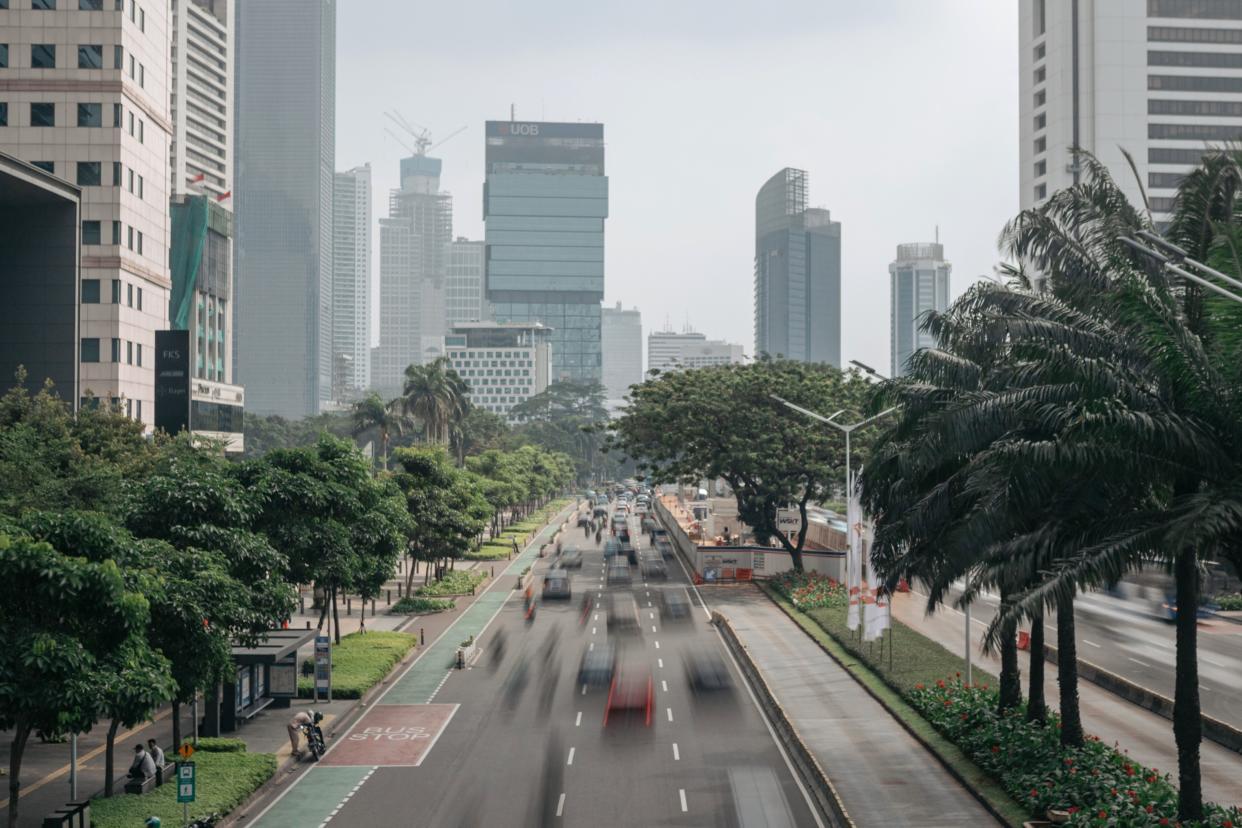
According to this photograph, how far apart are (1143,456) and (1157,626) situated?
138 ft

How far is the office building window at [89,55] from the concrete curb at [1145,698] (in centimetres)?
6508

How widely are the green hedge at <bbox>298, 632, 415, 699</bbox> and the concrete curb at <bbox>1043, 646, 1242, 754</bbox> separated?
76.1 ft

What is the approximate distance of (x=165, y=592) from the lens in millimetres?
26312

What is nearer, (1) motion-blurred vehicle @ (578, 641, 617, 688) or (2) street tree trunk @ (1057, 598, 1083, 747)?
(2) street tree trunk @ (1057, 598, 1083, 747)

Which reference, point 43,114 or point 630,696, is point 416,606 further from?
point 43,114

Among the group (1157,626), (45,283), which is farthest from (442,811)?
(45,283)

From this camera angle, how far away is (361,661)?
156ft

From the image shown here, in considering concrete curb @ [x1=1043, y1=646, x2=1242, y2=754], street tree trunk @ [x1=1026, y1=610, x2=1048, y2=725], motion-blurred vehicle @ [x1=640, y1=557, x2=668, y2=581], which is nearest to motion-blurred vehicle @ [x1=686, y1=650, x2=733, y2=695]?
concrete curb @ [x1=1043, y1=646, x2=1242, y2=754]

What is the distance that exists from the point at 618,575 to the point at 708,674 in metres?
36.2

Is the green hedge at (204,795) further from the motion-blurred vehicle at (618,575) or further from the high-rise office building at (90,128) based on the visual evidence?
the high-rise office building at (90,128)

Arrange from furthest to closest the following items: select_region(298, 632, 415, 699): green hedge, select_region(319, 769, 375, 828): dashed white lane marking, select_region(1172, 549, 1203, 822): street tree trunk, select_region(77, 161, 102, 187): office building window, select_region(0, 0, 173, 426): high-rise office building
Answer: select_region(77, 161, 102, 187): office building window
select_region(0, 0, 173, 426): high-rise office building
select_region(298, 632, 415, 699): green hedge
select_region(319, 769, 375, 828): dashed white lane marking
select_region(1172, 549, 1203, 822): street tree trunk

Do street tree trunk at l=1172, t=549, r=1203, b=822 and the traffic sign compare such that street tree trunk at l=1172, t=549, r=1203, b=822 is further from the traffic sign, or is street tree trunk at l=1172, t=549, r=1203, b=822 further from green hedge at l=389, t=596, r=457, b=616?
green hedge at l=389, t=596, r=457, b=616

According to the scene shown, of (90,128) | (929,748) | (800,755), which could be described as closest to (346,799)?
(800,755)

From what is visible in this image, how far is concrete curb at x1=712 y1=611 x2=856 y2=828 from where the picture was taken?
27797mm
